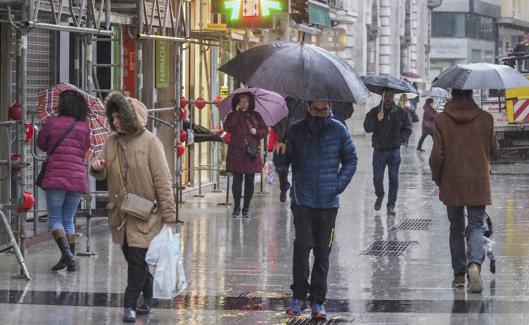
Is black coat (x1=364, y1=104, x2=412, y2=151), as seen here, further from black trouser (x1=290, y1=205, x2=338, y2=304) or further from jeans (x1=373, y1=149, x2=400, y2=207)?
black trouser (x1=290, y1=205, x2=338, y2=304)

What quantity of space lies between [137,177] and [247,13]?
11.9 meters

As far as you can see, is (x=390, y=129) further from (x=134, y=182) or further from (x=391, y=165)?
(x=134, y=182)

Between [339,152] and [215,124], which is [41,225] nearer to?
[339,152]

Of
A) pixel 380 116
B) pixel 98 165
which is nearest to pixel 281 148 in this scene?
pixel 98 165

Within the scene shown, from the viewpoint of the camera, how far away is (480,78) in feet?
40.0

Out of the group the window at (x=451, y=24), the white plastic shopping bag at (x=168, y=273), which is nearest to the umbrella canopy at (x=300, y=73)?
the white plastic shopping bag at (x=168, y=273)

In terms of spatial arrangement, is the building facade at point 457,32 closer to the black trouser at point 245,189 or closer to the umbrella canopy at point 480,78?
the black trouser at point 245,189

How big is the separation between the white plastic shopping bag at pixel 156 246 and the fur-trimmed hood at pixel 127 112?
764 millimetres

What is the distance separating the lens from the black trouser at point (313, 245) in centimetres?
1052

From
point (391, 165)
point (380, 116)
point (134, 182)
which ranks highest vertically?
point (380, 116)

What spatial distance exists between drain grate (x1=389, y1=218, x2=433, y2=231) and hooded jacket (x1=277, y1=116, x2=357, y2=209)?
6.37m

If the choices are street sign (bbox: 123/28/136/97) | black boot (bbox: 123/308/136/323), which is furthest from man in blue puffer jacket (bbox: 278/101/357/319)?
street sign (bbox: 123/28/136/97)

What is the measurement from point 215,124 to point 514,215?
6969 millimetres

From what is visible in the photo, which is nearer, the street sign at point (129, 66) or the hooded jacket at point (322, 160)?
the hooded jacket at point (322, 160)
